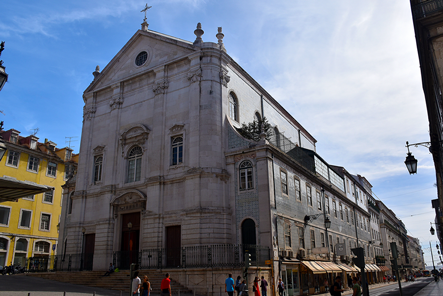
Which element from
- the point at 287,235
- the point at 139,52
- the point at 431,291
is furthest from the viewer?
the point at 139,52

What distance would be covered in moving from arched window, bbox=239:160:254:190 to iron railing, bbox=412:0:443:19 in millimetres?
13832

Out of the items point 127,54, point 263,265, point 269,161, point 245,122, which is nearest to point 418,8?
point 269,161

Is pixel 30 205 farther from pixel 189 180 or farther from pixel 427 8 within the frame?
pixel 427 8

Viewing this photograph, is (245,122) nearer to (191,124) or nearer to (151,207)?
(191,124)

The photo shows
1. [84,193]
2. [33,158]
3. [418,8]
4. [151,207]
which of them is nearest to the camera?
[418,8]

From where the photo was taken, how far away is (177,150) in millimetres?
27750

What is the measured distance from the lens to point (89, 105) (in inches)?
1364

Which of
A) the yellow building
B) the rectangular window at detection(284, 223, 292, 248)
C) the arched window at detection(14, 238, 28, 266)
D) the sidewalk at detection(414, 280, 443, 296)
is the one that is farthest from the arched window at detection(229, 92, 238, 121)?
the arched window at detection(14, 238, 28, 266)

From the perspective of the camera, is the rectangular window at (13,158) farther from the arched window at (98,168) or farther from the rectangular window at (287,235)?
the rectangular window at (287,235)

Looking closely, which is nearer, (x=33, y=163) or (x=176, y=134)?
(x=176, y=134)

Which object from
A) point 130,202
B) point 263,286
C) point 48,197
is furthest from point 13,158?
point 263,286

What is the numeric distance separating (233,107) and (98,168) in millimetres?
12590

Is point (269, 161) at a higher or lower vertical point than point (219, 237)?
higher

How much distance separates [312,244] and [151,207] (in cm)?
1314
